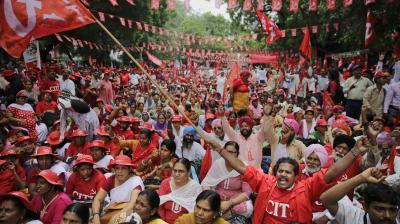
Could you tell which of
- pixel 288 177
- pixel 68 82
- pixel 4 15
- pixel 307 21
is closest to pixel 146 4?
pixel 307 21

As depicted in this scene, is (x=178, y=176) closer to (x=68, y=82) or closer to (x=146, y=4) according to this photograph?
(x=68, y=82)

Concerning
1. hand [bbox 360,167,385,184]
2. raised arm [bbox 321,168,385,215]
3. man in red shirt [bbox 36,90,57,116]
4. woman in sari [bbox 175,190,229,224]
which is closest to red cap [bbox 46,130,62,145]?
man in red shirt [bbox 36,90,57,116]

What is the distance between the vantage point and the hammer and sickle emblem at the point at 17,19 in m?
4.56

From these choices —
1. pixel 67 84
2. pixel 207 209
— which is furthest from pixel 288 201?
pixel 67 84

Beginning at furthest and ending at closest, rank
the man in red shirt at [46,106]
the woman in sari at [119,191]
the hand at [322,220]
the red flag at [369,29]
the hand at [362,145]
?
the red flag at [369,29] < the man in red shirt at [46,106] < the woman in sari at [119,191] < the hand at [322,220] < the hand at [362,145]

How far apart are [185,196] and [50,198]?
1.34 m

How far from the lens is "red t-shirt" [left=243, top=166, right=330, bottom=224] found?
3432mm

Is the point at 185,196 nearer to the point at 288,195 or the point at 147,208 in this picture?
the point at 147,208

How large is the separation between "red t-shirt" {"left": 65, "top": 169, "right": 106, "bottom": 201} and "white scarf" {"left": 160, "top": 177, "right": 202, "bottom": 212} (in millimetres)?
802

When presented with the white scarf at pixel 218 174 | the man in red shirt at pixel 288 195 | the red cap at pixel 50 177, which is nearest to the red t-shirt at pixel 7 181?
the red cap at pixel 50 177

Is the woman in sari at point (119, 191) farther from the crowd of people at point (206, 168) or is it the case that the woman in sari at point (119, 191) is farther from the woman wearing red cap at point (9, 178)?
the woman wearing red cap at point (9, 178)

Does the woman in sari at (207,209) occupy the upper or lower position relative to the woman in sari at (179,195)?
upper

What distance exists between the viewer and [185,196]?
441 cm

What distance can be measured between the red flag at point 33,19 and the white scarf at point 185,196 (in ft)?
6.62
